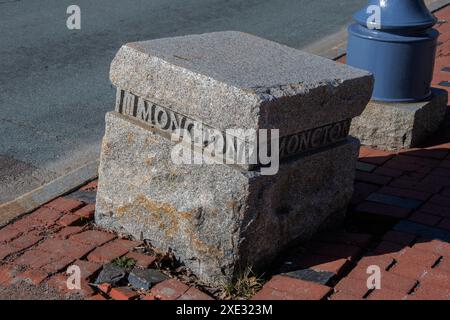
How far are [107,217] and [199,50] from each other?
105 cm

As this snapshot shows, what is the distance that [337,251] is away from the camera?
4078mm

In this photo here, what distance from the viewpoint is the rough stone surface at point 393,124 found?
5512 millimetres

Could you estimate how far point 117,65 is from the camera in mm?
4098

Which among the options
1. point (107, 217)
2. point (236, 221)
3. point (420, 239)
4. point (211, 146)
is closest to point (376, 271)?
point (420, 239)

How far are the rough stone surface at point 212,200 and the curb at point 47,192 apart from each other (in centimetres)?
55

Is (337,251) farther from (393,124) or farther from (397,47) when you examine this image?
(397,47)

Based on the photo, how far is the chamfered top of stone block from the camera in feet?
11.8

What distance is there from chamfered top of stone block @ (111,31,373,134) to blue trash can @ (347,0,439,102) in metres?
1.35

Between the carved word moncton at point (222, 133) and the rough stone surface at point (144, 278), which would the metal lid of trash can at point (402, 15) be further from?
the rough stone surface at point (144, 278)
